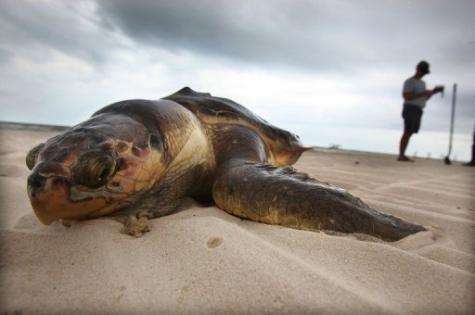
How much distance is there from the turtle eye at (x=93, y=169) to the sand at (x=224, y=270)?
180mm

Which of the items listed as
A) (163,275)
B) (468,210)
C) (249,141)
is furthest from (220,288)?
(468,210)

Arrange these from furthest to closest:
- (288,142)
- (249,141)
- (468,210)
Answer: (288,142), (249,141), (468,210)

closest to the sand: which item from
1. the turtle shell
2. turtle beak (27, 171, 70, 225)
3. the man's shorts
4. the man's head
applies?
turtle beak (27, 171, 70, 225)

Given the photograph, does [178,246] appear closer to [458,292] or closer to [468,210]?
[458,292]

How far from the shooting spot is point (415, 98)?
5.43 m

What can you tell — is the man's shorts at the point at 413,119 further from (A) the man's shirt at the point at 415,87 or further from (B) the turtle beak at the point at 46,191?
(B) the turtle beak at the point at 46,191

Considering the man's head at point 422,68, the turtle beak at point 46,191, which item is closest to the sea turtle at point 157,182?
the turtle beak at point 46,191

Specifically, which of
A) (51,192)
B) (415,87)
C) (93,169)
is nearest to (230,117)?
(93,169)

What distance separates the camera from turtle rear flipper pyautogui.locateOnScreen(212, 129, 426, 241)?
3.61ft

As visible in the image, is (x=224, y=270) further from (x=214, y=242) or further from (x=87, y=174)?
(x=87, y=174)

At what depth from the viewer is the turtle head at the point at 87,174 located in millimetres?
1009

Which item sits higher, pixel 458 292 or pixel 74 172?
pixel 74 172

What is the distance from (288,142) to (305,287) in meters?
1.78

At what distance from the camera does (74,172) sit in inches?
40.9
